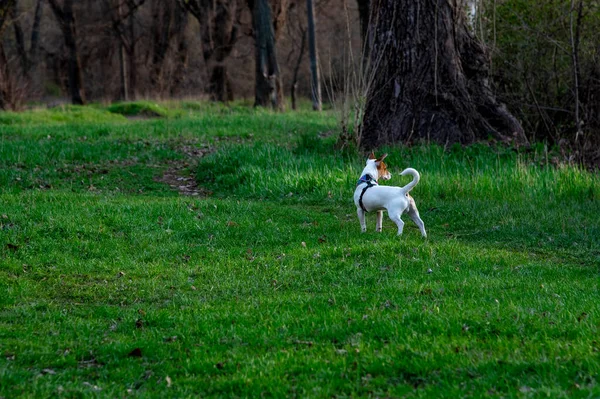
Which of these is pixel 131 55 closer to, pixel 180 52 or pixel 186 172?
pixel 180 52

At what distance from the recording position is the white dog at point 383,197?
8.30 metres

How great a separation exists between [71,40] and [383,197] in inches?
1075

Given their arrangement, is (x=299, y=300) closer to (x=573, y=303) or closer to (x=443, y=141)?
(x=573, y=303)

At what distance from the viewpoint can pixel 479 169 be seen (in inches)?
500

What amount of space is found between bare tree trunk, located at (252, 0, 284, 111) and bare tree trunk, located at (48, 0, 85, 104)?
8999 millimetres

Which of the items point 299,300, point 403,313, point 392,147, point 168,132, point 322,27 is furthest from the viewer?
point 322,27

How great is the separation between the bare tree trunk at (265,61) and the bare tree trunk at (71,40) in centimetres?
900

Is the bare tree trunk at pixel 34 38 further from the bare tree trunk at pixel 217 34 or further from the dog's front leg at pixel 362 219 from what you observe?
the dog's front leg at pixel 362 219

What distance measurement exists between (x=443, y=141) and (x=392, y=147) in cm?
113

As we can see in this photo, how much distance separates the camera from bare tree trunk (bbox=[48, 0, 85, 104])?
1275 inches

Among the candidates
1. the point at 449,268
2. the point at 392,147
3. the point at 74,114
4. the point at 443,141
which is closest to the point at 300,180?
the point at 392,147

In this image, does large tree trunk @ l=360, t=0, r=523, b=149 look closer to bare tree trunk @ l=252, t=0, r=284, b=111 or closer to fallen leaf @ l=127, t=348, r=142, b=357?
fallen leaf @ l=127, t=348, r=142, b=357

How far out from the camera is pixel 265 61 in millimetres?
28344

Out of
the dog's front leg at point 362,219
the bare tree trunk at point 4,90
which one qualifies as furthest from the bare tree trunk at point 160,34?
the dog's front leg at point 362,219
